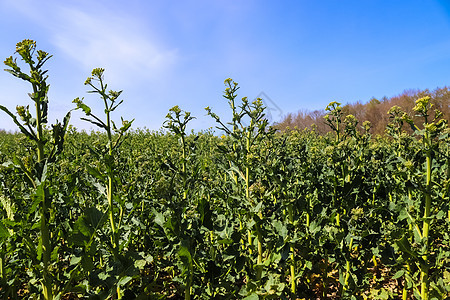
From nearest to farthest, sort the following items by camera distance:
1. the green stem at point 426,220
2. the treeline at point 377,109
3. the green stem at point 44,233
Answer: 1. the green stem at point 44,233
2. the green stem at point 426,220
3. the treeline at point 377,109

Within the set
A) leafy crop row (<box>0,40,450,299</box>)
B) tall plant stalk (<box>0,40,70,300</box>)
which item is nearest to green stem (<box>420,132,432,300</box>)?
leafy crop row (<box>0,40,450,299</box>)

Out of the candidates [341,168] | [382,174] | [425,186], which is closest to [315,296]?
[341,168]

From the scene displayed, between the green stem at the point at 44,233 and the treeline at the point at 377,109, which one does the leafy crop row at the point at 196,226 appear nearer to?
the green stem at the point at 44,233

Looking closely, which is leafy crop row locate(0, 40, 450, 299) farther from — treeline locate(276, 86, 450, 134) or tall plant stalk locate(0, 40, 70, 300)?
treeline locate(276, 86, 450, 134)

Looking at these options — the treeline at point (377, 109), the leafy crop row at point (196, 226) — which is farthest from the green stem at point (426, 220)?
the treeline at point (377, 109)

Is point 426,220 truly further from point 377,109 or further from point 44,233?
point 377,109

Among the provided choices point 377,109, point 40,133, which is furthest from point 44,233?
point 377,109

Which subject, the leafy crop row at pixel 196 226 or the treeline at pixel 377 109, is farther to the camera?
the treeline at pixel 377 109

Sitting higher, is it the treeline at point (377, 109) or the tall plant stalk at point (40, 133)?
the treeline at point (377, 109)

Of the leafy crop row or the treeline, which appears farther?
the treeline

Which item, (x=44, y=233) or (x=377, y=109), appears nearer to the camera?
(x=44, y=233)

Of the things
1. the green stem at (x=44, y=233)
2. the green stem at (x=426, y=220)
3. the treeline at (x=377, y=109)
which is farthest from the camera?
the treeline at (x=377, y=109)

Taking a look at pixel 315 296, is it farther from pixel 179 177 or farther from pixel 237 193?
pixel 179 177

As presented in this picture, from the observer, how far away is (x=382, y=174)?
13.2 feet
